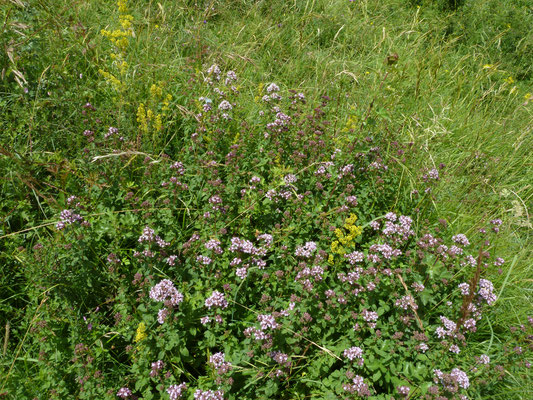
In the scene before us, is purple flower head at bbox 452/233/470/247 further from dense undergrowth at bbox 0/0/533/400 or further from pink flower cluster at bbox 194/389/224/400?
pink flower cluster at bbox 194/389/224/400


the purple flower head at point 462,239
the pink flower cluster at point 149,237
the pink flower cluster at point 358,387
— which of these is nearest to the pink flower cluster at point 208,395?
the pink flower cluster at point 358,387

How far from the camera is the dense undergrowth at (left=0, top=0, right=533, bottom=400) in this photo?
2.32 m

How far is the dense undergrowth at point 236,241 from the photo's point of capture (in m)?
2.32

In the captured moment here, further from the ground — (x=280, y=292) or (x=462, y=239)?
(x=462, y=239)

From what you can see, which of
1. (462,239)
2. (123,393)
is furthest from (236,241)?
(462,239)

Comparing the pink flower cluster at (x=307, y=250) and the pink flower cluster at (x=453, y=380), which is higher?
the pink flower cluster at (x=307, y=250)

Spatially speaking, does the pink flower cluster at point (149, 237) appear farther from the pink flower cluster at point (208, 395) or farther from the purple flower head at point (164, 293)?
the pink flower cluster at point (208, 395)

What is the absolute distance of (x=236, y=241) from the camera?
262 cm

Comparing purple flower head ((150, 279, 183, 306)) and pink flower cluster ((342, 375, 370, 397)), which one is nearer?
pink flower cluster ((342, 375, 370, 397))

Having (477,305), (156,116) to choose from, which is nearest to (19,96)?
(156,116)

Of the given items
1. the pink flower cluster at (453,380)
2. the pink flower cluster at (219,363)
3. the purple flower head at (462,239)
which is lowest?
the pink flower cluster at (219,363)

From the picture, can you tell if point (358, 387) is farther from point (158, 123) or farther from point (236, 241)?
point (158, 123)

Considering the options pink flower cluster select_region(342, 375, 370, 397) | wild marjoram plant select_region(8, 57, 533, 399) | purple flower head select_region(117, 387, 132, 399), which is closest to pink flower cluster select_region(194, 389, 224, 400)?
wild marjoram plant select_region(8, 57, 533, 399)

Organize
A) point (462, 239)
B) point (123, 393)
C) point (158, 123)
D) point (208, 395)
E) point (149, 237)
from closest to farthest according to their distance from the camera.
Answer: point (208, 395) → point (123, 393) → point (149, 237) → point (462, 239) → point (158, 123)
